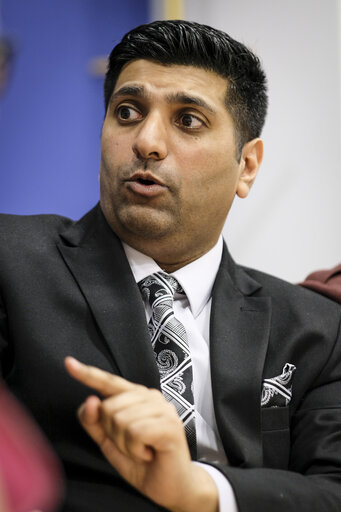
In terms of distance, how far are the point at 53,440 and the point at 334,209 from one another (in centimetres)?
143

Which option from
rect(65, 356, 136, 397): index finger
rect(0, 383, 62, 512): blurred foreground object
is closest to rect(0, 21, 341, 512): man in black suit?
rect(65, 356, 136, 397): index finger

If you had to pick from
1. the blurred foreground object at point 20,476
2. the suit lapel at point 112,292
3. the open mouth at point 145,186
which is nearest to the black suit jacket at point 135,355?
the suit lapel at point 112,292

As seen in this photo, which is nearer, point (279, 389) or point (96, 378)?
point (96, 378)

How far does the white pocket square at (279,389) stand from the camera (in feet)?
3.72

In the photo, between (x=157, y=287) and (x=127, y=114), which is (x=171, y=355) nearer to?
(x=157, y=287)

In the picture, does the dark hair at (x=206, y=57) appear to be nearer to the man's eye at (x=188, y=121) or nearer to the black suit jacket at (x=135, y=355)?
the man's eye at (x=188, y=121)

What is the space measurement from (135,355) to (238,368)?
20 centimetres

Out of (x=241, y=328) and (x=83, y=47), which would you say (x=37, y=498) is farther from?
(x=83, y=47)

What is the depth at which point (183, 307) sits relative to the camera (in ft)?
3.93

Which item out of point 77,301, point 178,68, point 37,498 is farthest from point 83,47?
point 37,498

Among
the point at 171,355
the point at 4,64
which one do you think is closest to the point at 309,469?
the point at 171,355

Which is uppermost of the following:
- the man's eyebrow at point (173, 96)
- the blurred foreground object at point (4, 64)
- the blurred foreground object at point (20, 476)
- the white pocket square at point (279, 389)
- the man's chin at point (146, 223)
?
the blurred foreground object at point (4, 64)

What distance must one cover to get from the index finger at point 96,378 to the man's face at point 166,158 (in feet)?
1.39

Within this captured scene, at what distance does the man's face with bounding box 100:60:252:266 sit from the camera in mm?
1138
